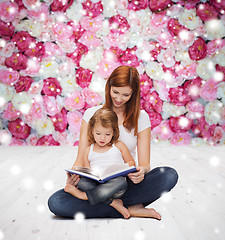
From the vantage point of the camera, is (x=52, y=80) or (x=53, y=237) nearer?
(x=53, y=237)

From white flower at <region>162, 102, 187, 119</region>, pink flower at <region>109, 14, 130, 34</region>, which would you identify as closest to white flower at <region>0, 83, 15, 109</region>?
pink flower at <region>109, 14, 130, 34</region>

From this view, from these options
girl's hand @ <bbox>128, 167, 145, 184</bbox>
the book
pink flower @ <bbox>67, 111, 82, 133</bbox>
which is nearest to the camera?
the book

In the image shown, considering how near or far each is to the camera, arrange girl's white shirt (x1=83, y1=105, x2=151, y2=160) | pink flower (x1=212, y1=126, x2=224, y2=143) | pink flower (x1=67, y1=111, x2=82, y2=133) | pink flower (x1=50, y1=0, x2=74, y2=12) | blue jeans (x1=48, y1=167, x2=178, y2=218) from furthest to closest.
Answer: pink flower (x1=212, y1=126, x2=224, y2=143)
pink flower (x1=67, y1=111, x2=82, y2=133)
pink flower (x1=50, y1=0, x2=74, y2=12)
girl's white shirt (x1=83, y1=105, x2=151, y2=160)
blue jeans (x1=48, y1=167, x2=178, y2=218)

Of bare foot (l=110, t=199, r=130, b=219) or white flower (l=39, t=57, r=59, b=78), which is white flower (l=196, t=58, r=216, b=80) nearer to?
white flower (l=39, t=57, r=59, b=78)

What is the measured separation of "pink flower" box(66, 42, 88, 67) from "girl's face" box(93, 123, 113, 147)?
225 cm

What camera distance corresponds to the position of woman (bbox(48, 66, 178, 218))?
55.4 inches

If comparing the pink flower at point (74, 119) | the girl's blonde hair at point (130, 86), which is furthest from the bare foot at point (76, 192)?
the pink flower at point (74, 119)

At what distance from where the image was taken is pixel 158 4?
11.3 ft

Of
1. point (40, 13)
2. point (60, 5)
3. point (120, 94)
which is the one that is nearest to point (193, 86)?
Result: point (60, 5)

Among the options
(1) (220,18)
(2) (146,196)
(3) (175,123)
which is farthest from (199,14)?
(2) (146,196)

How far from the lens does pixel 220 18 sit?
11.5 ft

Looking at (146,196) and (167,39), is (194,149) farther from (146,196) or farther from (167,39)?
(146,196)

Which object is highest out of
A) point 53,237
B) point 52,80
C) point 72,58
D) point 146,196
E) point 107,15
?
point 107,15

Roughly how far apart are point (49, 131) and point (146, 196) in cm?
233
